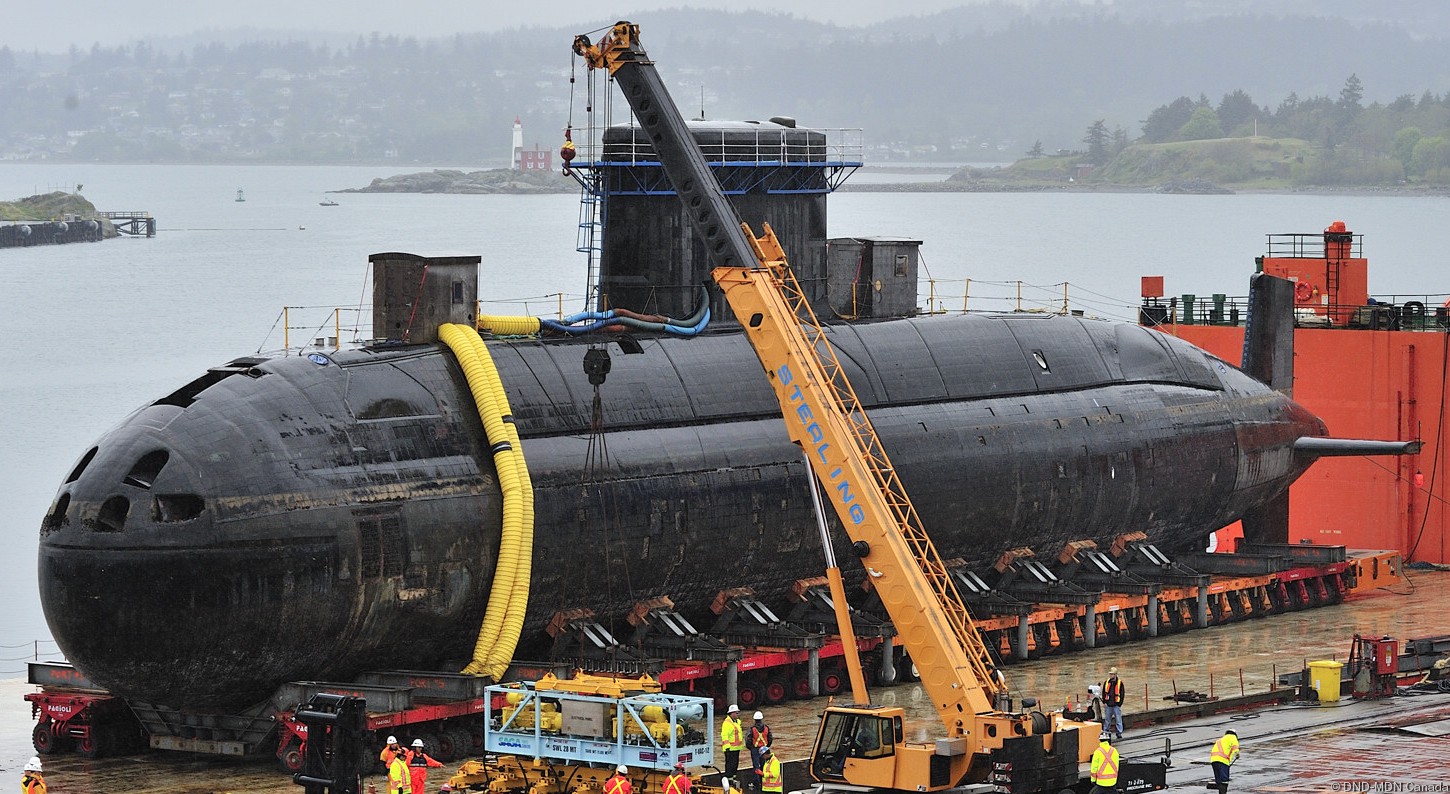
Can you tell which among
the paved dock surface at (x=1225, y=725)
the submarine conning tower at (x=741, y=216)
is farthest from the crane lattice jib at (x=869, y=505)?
the submarine conning tower at (x=741, y=216)

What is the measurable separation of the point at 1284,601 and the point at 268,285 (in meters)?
103

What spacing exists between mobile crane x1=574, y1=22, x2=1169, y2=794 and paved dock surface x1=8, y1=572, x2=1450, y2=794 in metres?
1.09

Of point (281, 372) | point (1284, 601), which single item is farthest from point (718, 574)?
point (1284, 601)

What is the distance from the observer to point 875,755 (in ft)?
86.6

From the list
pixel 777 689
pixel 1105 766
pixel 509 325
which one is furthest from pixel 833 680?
pixel 1105 766

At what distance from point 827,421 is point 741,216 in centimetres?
1021

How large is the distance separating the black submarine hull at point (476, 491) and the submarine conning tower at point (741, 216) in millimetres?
1636

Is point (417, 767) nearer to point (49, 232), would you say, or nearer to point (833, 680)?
point (833, 680)

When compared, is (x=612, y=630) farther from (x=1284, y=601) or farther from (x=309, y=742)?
(x=1284, y=601)

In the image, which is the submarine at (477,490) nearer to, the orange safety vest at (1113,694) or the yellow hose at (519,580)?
the yellow hose at (519,580)

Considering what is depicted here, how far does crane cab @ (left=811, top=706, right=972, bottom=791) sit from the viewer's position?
26375 millimetres

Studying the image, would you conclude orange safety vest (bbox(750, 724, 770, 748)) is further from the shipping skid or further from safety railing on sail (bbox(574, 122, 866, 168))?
safety railing on sail (bbox(574, 122, 866, 168))

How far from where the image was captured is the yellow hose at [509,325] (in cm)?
3350

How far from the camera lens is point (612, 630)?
32.3m
